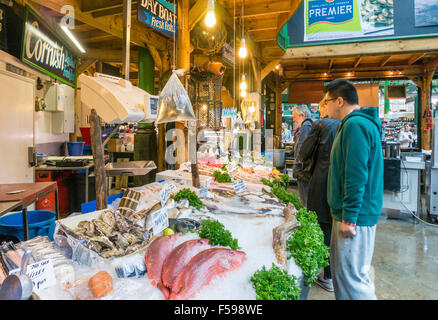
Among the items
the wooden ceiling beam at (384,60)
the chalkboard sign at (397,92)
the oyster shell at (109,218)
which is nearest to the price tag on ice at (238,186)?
the oyster shell at (109,218)

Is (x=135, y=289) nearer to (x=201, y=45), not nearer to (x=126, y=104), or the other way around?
(x=126, y=104)

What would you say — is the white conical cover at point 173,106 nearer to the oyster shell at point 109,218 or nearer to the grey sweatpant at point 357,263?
the oyster shell at point 109,218

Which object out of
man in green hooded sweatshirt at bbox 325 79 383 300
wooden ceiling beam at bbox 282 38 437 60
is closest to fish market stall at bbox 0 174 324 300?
man in green hooded sweatshirt at bbox 325 79 383 300

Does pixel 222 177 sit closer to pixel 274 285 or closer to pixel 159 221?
pixel 159 221

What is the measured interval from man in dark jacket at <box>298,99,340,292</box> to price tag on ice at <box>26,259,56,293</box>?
3.08 metres

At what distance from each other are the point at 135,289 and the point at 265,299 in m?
0.64

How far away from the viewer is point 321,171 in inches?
142

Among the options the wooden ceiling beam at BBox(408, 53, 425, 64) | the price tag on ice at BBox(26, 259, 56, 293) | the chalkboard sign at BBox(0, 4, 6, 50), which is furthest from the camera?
the wooden ceiling beam at BBox(408, 53, 425, 64)

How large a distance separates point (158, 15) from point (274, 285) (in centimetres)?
376

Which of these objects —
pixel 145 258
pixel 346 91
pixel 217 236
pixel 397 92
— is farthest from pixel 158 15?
pixel 397 92

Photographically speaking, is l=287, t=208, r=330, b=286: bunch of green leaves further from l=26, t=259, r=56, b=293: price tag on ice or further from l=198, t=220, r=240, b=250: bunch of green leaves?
l=26, t=259, r=56, b=293: price tag on ice

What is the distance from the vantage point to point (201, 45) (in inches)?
194

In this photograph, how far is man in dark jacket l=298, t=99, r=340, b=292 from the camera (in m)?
3.52

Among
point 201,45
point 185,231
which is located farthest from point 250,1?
point 185,231
